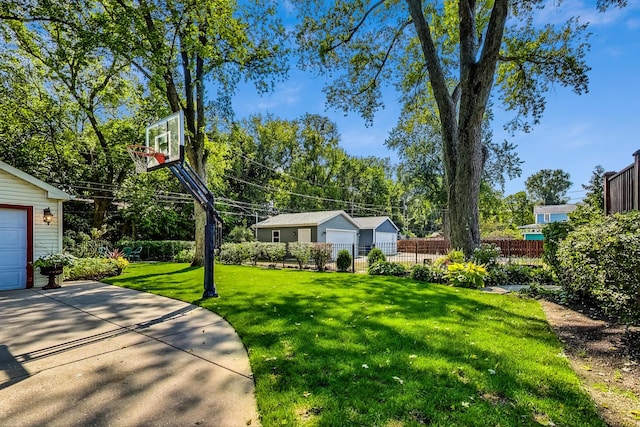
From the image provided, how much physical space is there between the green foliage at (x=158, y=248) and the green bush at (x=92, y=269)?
903 cm

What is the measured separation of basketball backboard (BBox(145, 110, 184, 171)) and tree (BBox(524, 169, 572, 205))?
63222mm

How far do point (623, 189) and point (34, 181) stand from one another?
1361 cm

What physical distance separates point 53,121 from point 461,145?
18981 millimetres

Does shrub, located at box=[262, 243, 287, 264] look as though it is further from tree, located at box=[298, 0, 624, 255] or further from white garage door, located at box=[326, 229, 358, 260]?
tree, located at box=[298, 0, 624, 255]

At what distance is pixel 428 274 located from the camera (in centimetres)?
935

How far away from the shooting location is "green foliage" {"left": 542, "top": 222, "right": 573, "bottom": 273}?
6.70 meters

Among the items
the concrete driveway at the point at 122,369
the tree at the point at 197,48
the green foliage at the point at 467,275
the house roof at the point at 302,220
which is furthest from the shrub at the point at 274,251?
the concrete driveway at the point at 122,369

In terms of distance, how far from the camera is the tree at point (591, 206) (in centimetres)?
→ 663

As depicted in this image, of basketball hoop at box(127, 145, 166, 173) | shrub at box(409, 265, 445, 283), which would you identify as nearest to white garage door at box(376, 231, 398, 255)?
shrub at box(409, 265, 445, 283)

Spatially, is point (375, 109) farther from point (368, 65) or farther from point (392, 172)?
point (392, 172)

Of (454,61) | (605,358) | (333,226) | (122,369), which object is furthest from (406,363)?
(333,226)

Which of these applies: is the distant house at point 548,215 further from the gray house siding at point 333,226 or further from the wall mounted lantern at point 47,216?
the wall mounted lantern at point 47,216

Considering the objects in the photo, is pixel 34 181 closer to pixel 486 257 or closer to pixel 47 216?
pixel 47 216

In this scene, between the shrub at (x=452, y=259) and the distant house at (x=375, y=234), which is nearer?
the shrub at (x=452, y=259)
